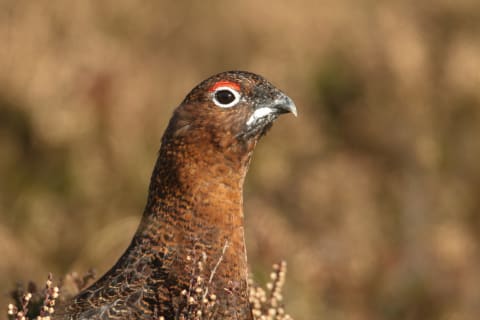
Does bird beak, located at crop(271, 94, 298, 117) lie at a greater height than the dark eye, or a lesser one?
greater

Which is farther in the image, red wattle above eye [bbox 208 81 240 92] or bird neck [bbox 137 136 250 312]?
red wattle above eye [bbox 208 81 240 92]

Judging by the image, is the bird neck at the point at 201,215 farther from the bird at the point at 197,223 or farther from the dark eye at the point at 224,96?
the dark eye at the point at 224,96

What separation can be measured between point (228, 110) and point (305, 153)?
4.41 meters

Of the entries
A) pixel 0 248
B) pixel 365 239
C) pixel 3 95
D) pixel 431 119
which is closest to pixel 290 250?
pixel 365 239

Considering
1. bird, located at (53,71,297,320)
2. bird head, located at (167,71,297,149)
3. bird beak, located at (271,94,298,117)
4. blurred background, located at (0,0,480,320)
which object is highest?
blurred background, located at (0,0,480,320)

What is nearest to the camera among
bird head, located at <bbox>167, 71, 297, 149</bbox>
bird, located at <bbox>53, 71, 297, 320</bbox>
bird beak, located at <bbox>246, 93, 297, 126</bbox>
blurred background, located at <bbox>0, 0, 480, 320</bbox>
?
bird, located at <bbox>53, 71, 297, 320</bbox>

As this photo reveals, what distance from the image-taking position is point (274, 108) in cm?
414

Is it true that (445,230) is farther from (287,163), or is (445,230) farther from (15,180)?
(15,180)

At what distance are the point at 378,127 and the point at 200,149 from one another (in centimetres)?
485

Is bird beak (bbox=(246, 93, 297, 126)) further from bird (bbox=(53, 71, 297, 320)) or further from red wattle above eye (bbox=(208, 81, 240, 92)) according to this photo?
red wattle above eye (bbox=(208, 81, 240, 92))

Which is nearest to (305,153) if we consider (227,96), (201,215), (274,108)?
(274,108)

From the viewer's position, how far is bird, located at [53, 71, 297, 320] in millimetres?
3600

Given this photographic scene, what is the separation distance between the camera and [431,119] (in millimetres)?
8156

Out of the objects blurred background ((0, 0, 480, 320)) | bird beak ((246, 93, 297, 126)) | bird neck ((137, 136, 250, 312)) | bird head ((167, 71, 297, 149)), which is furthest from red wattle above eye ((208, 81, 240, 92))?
blurred background ((0, 0, 480, 320))
